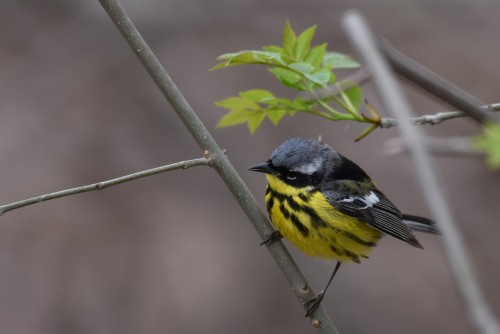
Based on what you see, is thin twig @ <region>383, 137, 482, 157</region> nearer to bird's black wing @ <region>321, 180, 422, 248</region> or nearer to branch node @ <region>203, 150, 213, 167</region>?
branch node @ <region>203, 150, 213, 167</region>

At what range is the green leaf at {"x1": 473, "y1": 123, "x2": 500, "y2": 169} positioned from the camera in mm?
851

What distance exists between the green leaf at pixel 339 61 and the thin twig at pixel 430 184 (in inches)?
49.2

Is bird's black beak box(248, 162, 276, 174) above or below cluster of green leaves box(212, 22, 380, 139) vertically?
above

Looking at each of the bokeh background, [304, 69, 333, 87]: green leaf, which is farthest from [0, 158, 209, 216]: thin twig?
the bokeh background

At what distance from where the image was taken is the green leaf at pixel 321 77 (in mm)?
1896

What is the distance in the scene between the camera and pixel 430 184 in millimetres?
683

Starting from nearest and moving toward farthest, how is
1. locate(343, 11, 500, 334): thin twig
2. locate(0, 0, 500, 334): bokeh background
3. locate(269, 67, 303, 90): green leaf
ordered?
locate(343, 11, 500, 334): thin twig, locate(269, 67, 303, 90): green leaf, locate(0, 0, 500, 334): bokeh background

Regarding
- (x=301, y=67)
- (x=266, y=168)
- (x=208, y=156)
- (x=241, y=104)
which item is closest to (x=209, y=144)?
(x=208, y=156)

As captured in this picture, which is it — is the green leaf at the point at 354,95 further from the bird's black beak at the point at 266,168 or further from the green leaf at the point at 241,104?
the bird's black beak at the point at 266,168

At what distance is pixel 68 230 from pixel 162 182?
3.15ft

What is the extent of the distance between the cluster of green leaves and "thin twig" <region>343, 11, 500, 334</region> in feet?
3.07

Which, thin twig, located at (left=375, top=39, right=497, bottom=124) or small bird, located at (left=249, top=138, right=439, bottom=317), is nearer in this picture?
thin twig, located at (left=375, top=39, right=497, bottom=124)

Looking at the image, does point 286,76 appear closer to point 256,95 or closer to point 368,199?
point 256,95

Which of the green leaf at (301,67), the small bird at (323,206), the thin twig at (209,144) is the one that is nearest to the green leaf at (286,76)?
the green leaf at (301,67)
